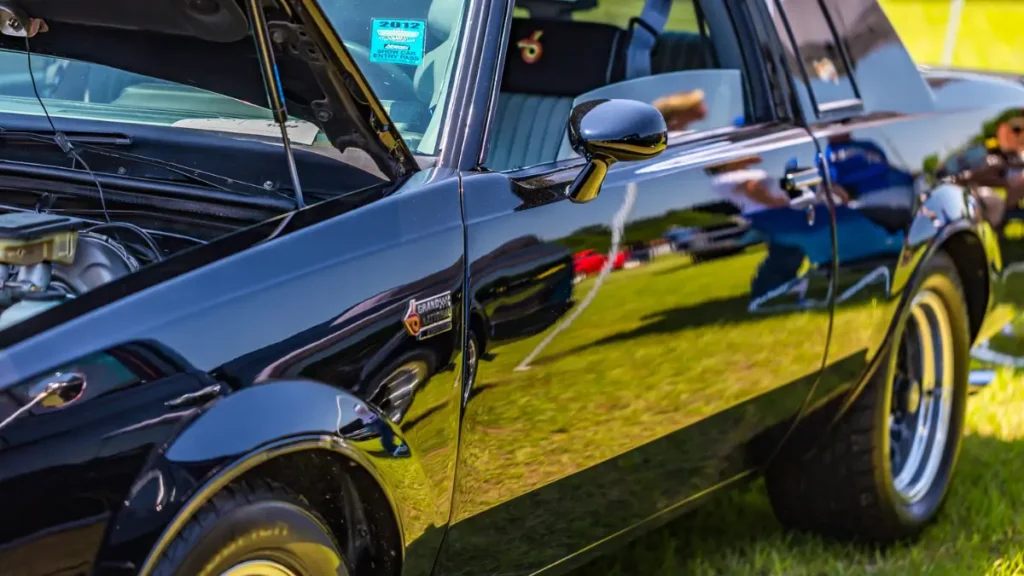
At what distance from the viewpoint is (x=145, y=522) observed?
1.99m

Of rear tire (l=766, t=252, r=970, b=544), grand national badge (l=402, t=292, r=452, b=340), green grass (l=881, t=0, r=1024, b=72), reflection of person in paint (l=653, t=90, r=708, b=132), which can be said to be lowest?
green grass (l=881, t=0, r=1024, b=72)

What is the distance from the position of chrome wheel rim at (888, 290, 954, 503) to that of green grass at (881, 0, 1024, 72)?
10910 millimetres

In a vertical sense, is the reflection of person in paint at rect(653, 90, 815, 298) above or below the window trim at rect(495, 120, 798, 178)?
below

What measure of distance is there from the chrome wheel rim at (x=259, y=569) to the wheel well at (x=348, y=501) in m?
0.12

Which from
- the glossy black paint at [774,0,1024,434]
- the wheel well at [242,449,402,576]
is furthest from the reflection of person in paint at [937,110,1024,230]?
the wheel well at [242,449,402,576]

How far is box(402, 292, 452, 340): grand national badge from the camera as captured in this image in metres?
2.45

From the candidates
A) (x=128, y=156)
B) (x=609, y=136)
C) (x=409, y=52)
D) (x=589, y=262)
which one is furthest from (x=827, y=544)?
(x=128, y=156)

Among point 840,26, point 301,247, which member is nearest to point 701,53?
point 840,26

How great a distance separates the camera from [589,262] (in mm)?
2848

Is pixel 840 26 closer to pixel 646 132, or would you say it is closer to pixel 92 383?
pixel 646 132

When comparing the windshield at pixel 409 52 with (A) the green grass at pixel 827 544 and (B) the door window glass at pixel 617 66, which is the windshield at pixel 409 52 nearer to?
(B) the door window glass at pixel 617 66

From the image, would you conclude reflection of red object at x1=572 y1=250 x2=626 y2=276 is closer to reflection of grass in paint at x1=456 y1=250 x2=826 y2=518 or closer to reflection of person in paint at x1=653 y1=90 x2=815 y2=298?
reflection of grass in paint at x1=456 y1=250 x2=826 y2=518

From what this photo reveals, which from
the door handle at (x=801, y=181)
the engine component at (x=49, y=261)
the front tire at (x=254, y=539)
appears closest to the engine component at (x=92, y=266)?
the engine component at (x=49, y=261)

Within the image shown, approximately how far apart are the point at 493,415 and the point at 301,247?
516 millimetres
